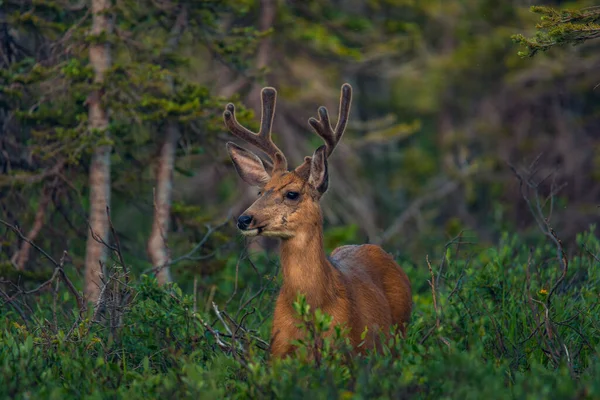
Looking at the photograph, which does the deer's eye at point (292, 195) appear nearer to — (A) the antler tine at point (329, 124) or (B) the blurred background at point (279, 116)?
(A) the antler tine at point (329, 124)

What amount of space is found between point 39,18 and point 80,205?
2.17 m

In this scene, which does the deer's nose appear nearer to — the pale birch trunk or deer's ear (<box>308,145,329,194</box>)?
deer's ear (<box>308,145,329,194</box>)

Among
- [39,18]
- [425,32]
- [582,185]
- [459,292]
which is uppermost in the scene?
[39,18]

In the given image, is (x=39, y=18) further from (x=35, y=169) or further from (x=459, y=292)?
(x=459, y=292)

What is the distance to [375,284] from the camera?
894 centimetres

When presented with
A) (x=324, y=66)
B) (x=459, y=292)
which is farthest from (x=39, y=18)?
(x=324, y=66)

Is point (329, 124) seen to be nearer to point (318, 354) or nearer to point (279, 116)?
point (318, 354)

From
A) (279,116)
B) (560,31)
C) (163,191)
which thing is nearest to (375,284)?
(560,31)

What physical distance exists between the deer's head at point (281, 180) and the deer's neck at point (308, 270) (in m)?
A: 0.10

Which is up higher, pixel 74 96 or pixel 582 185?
pixel 74 96

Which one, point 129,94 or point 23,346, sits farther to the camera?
point 129,94

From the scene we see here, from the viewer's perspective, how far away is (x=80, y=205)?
11.8 meters

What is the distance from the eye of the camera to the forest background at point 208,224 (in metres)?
6.92

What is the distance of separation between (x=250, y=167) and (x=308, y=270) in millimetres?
1450
